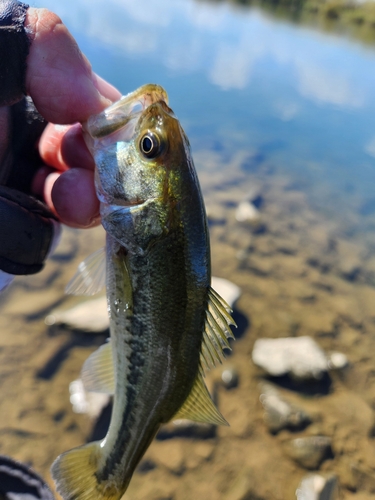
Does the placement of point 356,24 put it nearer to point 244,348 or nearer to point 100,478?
point 244,348

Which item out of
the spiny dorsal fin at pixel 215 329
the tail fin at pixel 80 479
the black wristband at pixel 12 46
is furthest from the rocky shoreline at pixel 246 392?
the black wristband at pixel 12 46

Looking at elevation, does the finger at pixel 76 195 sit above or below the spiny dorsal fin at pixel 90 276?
above

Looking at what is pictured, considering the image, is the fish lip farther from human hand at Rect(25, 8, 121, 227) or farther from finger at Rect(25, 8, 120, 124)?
finger at Rect(25, 8, 120, 124)

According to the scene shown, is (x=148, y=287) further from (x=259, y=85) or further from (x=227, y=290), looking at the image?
(x=259, y=85)

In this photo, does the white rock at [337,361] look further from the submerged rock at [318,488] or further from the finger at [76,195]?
the finger at [76,195]

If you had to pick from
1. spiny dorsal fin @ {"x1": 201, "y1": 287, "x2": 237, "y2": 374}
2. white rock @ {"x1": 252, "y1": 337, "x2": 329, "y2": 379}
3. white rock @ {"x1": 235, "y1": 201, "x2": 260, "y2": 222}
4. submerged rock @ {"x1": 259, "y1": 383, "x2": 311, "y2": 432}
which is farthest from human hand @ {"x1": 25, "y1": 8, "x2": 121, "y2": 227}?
white rock @ {"x1": 235, "y1": 201, "x2": 260, "y2": 222}

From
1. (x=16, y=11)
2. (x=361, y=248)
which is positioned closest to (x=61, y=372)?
(x=16, y=11)
